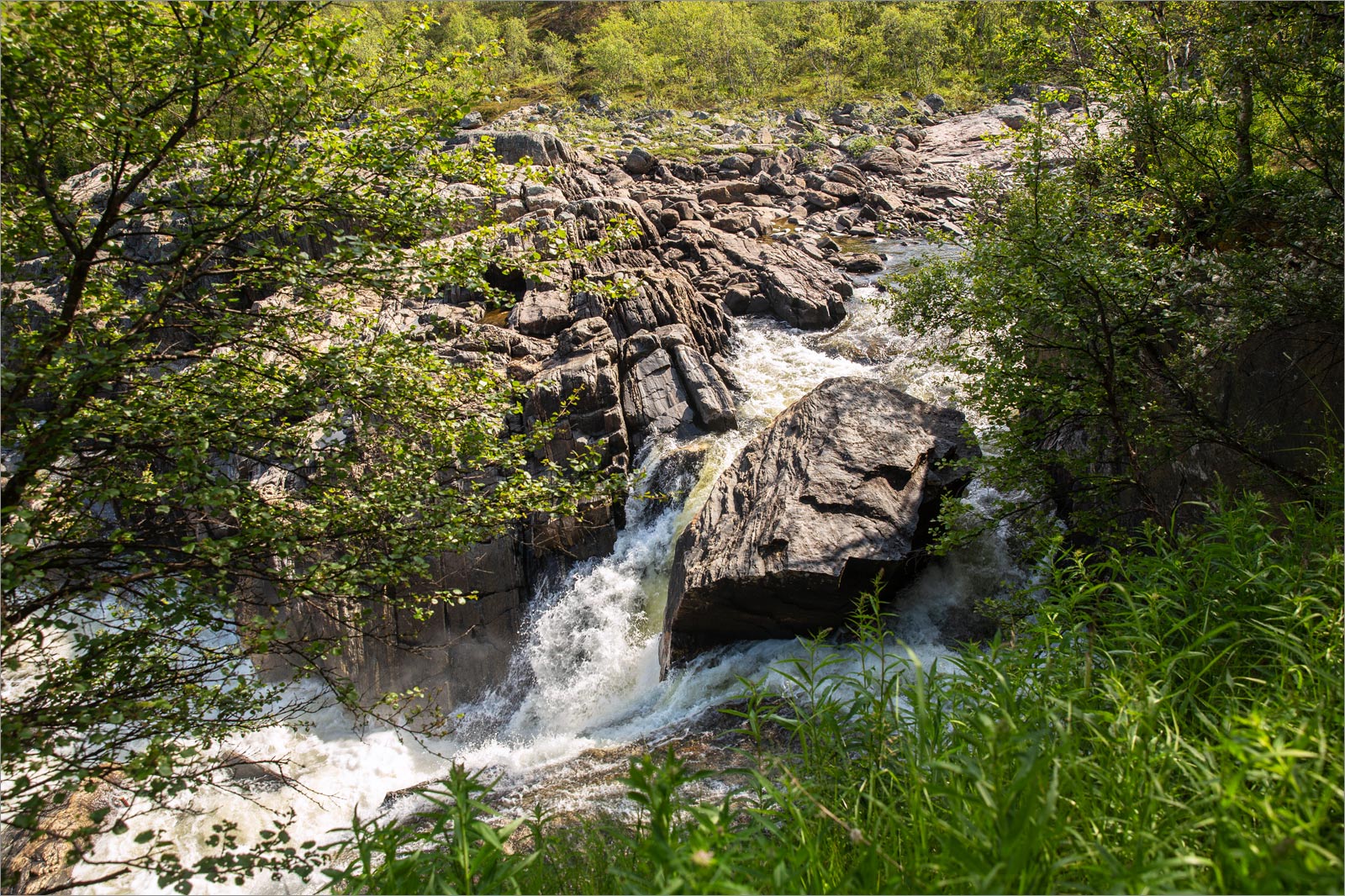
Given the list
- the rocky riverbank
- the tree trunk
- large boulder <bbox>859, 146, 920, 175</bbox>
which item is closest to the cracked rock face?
the rocky riverbank

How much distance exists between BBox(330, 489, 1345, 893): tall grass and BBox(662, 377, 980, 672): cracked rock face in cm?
491

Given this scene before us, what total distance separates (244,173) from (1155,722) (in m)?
6.49

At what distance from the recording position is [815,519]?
33.0 feet

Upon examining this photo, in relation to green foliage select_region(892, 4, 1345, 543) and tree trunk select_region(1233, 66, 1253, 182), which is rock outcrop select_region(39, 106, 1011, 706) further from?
tree trunk select_region(1233, 66, 1253, 182)

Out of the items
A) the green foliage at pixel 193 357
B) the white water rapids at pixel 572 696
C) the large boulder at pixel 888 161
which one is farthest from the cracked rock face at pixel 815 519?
the large boulder at pixel 888 161

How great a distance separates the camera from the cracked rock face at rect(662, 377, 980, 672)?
9594mm

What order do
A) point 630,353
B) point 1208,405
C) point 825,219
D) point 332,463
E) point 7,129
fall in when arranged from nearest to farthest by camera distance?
1. point 7,129
2. point 332,463
3. point 1208,405
4. point 630,353
5. point 825,219

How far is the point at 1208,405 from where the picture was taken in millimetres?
7457

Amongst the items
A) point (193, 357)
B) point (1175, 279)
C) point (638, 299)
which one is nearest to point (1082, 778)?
point (1175, 279)

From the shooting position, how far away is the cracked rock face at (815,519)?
31.5 ft

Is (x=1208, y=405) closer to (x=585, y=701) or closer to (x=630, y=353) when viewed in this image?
(x=585, y=701)

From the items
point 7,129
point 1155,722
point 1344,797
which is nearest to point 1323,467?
point 1155,722

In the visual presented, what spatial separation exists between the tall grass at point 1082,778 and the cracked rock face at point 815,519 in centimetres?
491

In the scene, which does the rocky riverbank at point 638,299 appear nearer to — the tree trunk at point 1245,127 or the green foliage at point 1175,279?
the green foliage at point 1175,279
